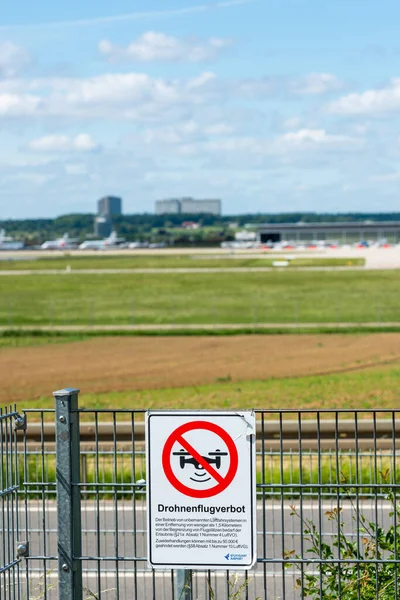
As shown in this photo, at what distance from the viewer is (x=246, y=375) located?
26.8 meters

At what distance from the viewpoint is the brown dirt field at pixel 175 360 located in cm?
2595

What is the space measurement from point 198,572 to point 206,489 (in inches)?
176

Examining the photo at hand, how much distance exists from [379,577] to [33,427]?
8.01m

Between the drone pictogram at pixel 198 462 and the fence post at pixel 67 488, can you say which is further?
the fence post at pixel 67 488

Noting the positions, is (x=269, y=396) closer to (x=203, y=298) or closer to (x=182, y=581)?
(x=182, y=581)

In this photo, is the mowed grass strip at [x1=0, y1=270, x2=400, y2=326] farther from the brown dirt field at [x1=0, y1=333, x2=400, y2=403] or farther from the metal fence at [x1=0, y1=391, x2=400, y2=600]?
the metal fence at [x1=0, y1=391, x2=400, y2=600]

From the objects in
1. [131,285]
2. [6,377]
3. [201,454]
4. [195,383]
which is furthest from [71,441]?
[131,285]

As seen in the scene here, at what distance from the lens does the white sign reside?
5352 mm

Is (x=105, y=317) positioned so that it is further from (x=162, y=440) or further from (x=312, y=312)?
(x=162, y=440)

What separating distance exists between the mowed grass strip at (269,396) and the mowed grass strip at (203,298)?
19.4 m

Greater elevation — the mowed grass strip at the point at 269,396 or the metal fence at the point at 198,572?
the metal fence at the point at 198,572

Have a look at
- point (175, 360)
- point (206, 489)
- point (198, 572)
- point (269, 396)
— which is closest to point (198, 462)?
point (206, 489)

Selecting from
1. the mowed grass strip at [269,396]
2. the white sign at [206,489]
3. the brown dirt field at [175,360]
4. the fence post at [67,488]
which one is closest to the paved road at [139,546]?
the fence post at [67,488]

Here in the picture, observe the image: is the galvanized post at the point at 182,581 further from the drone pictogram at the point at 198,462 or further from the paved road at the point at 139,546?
the paved road at the point at 139,546
